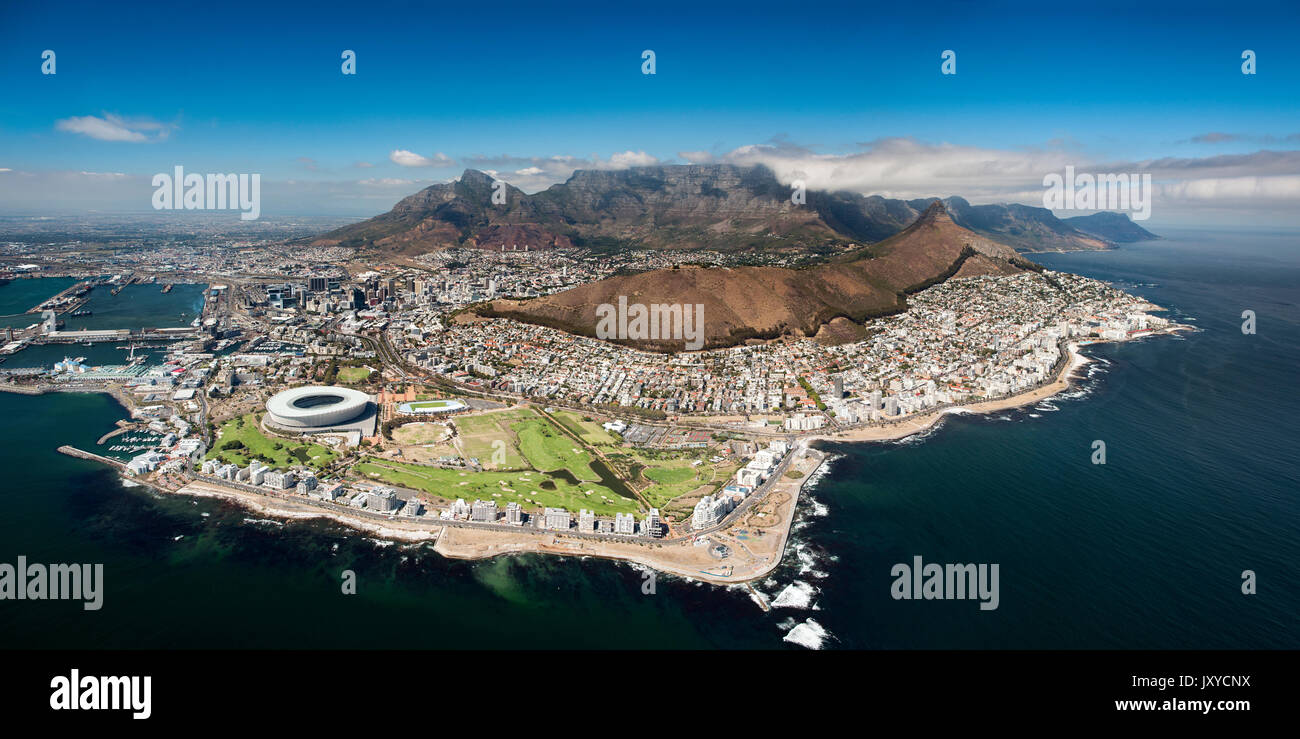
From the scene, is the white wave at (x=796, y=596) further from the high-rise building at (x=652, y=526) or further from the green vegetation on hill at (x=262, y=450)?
the green vegetation on hill at (x=262, y=450)

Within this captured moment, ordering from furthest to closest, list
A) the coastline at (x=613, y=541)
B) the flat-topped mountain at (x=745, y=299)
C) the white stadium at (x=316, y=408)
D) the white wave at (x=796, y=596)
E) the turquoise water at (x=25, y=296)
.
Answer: the turquoise water at (x=25, y=296)
the flat-topped mountain at (x=745, y=299)
the white stadium at (x=316, y=408)
the coastline at (x=613, y=541)
the white wave at (x=796, y=596)

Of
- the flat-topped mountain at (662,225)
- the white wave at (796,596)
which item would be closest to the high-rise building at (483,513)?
the white wave at (796,596)

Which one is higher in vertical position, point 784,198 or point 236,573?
point 784,198

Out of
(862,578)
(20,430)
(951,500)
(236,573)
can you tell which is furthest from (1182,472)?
(20,430)

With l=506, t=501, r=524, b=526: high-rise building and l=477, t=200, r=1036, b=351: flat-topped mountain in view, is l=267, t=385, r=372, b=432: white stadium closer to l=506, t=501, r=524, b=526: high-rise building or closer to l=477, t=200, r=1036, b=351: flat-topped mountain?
l=506, t=501, r=524, b=526: high-rise building

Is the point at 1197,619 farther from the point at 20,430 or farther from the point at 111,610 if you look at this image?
the point at 20,430

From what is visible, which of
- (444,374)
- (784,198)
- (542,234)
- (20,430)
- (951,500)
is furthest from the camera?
(784,198)

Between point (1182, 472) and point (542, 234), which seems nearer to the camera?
point (1182, 472)

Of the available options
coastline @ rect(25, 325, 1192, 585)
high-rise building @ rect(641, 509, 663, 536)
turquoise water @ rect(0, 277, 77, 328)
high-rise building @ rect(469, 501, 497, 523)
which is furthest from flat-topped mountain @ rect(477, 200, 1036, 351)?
turquoise water @ rect(0, 277, 77, 328)
